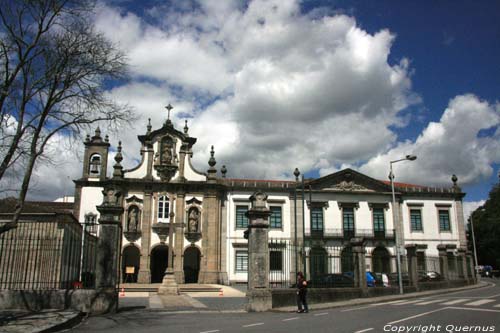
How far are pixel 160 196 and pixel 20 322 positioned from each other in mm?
23327

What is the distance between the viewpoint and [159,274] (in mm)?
34531

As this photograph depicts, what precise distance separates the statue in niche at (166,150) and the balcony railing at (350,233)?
12.5m

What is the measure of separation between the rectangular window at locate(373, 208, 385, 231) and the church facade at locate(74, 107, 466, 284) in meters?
0.09

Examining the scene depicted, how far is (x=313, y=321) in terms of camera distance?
39.1 feet

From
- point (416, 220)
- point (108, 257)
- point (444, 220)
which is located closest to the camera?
point (108, 257)

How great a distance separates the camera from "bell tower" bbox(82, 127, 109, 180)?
114ft

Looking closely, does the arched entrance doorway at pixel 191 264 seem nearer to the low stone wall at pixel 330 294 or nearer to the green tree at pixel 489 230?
the low stone wall at pixel 330 294

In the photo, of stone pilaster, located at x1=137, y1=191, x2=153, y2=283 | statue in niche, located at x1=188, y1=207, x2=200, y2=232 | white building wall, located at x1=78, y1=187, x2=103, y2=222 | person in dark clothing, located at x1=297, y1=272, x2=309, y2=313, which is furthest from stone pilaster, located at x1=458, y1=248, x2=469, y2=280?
white building wall, located at x1=78, y1=187, x2=103, y2=222

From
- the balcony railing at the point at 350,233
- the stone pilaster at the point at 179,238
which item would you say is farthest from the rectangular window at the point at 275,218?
the stone pilaster at the point at 179,238

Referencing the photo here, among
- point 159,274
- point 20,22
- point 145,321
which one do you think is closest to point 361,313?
point 145,321

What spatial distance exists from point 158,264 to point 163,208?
4615 millimetres

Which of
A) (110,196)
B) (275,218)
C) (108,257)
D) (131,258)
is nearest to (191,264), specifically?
(131,258)

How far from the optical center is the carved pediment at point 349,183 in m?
37.1

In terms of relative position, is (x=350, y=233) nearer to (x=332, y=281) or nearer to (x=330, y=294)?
(x=332, y=281)
